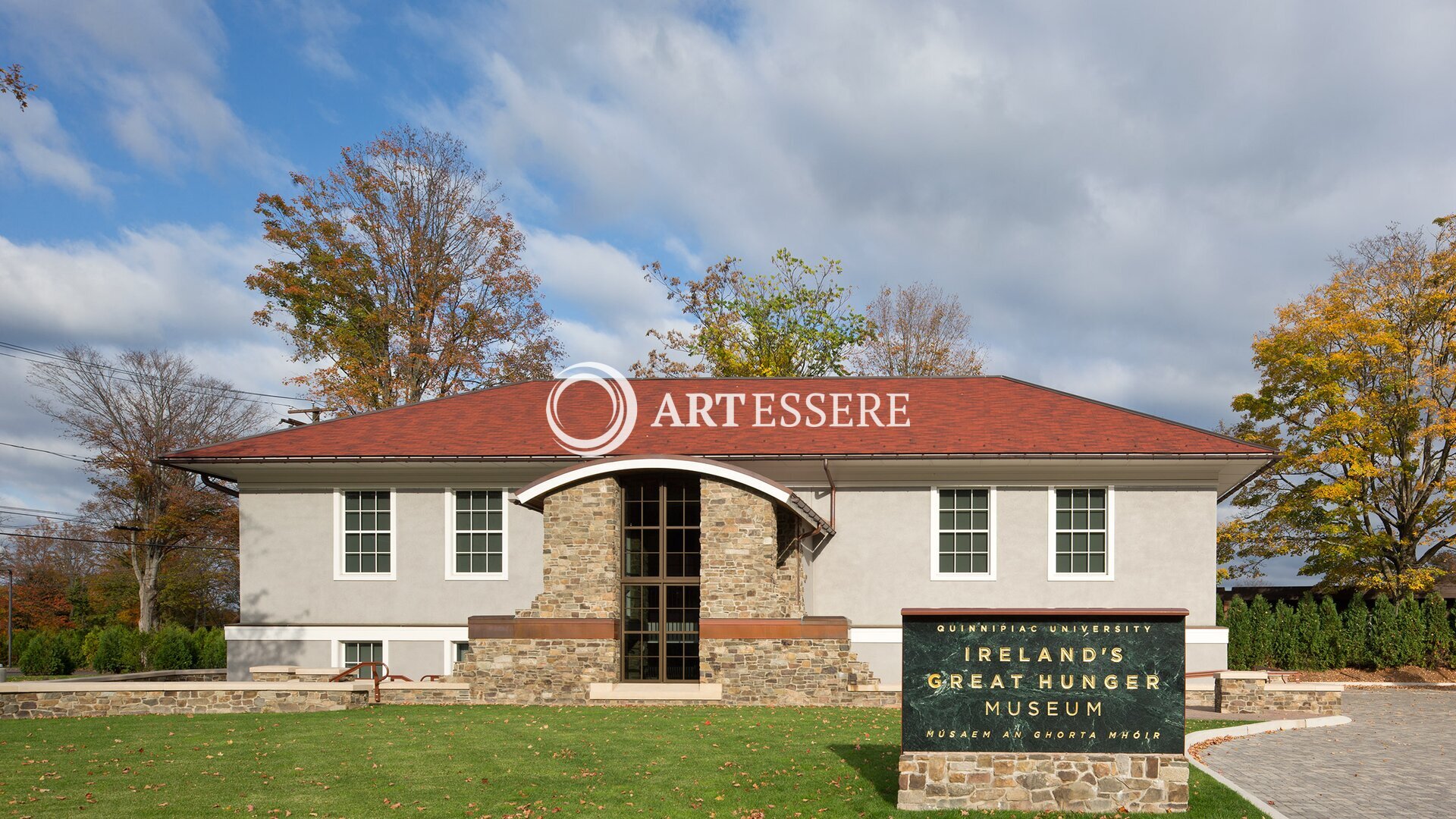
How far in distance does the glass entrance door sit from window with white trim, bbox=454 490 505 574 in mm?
4401

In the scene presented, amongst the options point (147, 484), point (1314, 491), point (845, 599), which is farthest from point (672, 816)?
point (147, 484)

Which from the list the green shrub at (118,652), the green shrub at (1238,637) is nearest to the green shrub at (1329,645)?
the green shrub at (1238,637)

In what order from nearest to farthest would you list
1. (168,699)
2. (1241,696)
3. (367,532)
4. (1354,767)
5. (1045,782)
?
(1045,782) < (1354,767) < (168,699) < (1241,696) < (367,532)

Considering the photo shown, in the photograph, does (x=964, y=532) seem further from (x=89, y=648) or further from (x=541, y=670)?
(x=89, y=648)

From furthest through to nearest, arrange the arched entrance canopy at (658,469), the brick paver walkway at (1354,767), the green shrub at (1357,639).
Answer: the green shrub at (1357,639) → the arched entrance canopy at (658,469) → the brick paver walkway at (1354,767)

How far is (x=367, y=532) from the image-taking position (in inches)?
861

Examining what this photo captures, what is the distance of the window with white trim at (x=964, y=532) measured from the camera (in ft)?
69.5

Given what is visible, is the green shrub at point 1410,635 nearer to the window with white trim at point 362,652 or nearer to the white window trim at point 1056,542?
the white window trim at point 1056,542

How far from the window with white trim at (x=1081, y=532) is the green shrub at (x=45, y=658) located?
3195 centimetres

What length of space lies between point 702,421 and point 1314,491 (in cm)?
1804

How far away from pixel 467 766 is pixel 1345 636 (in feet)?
81.7

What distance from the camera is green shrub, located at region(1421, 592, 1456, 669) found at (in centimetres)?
2603

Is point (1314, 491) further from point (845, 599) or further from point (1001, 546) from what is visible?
point (845, 599)

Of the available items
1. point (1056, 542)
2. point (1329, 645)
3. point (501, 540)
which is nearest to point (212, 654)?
point (501, 540)
